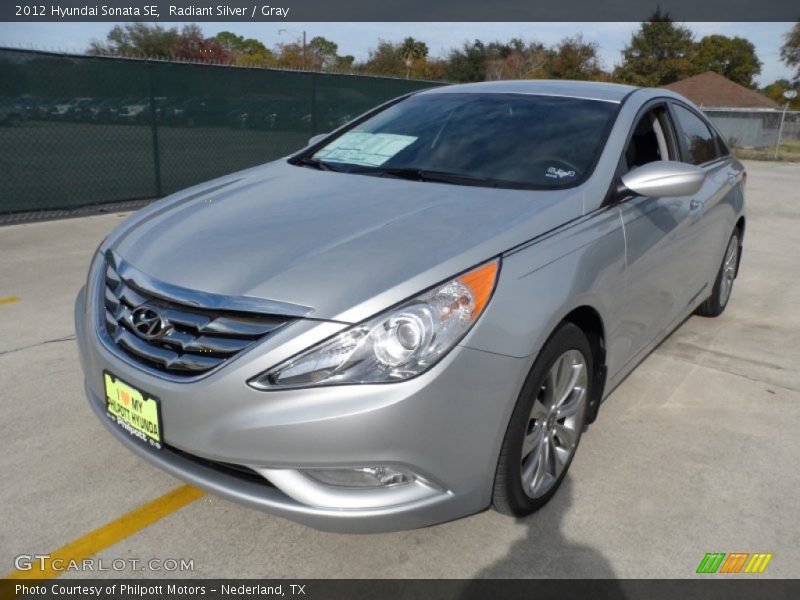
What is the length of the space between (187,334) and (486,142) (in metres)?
1.76

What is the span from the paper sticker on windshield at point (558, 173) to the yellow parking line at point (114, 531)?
1.93m

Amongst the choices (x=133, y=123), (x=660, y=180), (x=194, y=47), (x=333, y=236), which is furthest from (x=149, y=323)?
(x=194, y=47)

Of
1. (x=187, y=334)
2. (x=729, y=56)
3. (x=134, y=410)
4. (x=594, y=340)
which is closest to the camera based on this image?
(x=187, y=334)

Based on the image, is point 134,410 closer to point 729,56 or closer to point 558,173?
point 558,173

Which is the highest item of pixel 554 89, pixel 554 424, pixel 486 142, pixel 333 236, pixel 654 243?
pixel 554 89

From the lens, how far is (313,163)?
356cm

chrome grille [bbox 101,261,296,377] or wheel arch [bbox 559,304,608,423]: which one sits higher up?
chrome grille [bbox 101,261,296,377]

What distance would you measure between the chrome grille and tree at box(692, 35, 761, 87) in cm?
7017

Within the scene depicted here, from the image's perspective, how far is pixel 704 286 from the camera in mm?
4410

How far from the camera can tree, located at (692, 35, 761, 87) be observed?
210ft

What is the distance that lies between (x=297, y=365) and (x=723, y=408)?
8.59 ft

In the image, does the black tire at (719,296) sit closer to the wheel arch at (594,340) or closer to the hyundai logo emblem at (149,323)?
the wheel arch at (594,340)

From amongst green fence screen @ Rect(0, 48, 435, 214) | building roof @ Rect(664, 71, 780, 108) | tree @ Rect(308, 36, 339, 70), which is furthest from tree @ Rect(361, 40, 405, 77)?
green fence screen @ Rect(0, 48, 435, 214)

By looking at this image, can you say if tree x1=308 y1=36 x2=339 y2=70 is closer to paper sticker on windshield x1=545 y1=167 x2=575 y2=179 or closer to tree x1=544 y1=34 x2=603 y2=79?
tree x1=544 y1=34 x2=603 y2=79
